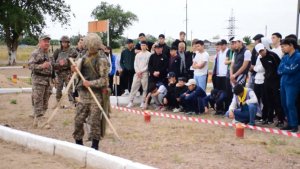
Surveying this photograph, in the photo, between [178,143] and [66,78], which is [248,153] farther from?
[66,78]

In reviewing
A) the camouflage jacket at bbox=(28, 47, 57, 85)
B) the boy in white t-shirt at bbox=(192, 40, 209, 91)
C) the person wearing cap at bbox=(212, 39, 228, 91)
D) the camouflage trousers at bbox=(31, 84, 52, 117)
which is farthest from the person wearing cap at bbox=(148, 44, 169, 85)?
the camouflage trousers at bbox=(31, 84, 52, 117)

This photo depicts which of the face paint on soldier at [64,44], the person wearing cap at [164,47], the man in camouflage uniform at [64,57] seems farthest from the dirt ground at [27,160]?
the person wearing cap at [164,47]

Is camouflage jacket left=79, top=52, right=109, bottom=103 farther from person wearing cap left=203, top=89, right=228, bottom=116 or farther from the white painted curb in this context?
person wearing cap left=203, top=89, right=228, bottom=116

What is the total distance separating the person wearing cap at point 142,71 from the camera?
11352mm

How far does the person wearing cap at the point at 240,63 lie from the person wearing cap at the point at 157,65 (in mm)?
2326

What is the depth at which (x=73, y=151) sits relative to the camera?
19.2ft

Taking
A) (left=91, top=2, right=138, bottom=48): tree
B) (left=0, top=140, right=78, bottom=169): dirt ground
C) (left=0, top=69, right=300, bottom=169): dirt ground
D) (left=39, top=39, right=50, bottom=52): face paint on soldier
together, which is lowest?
(left=0, top=140, right=78, bottom=169): dirt ground

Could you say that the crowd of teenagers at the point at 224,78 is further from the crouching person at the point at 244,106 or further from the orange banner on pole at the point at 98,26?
the orange banner on pole at the point at 98,26

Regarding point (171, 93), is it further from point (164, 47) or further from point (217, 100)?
point (164, 47)

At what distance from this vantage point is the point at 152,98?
460 inches

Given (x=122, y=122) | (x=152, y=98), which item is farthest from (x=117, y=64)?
(x=122, y=122)

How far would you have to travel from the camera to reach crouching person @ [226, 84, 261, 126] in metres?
8.14

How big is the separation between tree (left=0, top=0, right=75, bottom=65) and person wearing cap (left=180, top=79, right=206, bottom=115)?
2670 centimetres

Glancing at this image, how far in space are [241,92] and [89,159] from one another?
3.95 metres
